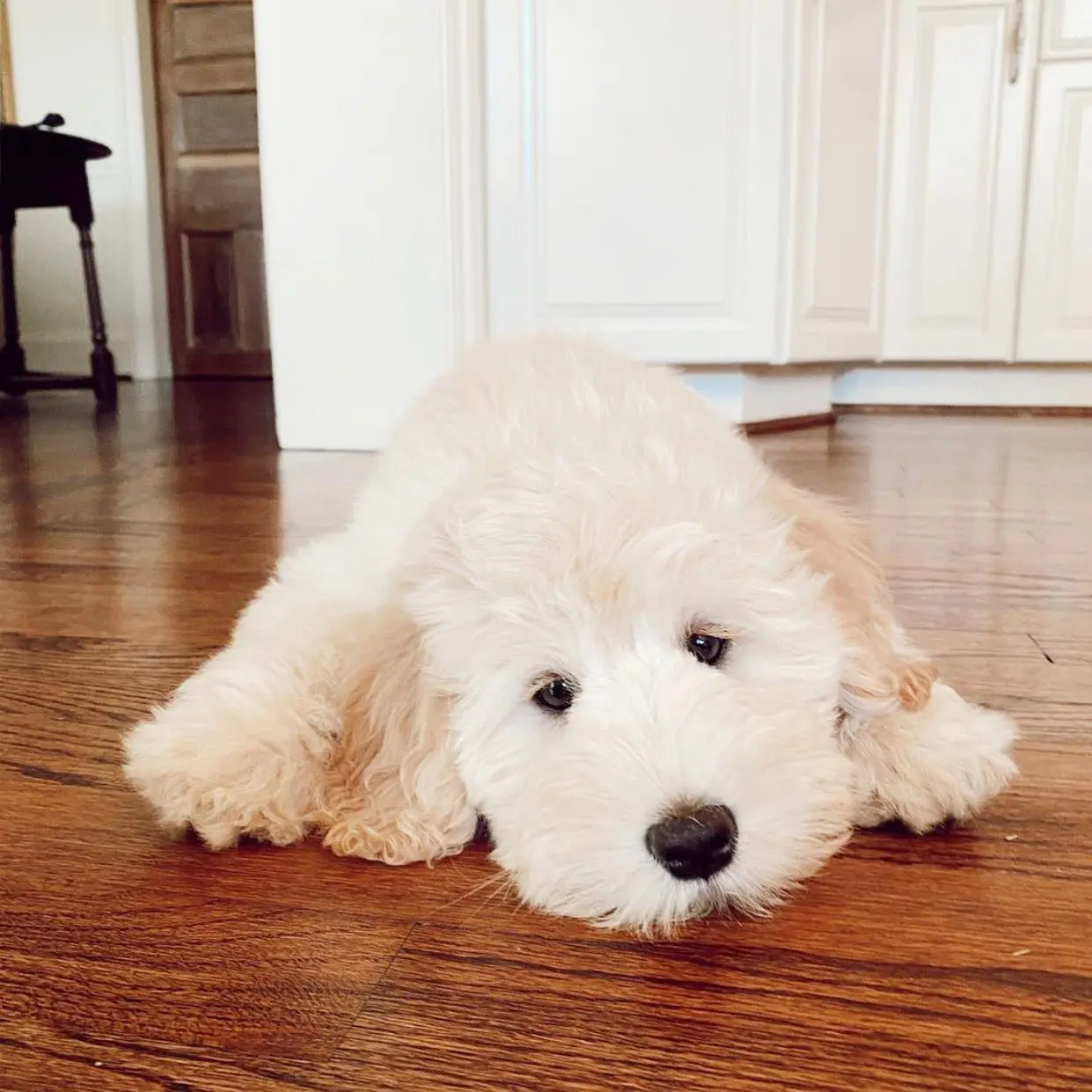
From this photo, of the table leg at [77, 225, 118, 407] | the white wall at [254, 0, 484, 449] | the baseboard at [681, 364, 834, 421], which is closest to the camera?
the white wall at [254, 0, 484, 449]

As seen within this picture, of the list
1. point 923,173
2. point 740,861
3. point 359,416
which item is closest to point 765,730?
point 740,861

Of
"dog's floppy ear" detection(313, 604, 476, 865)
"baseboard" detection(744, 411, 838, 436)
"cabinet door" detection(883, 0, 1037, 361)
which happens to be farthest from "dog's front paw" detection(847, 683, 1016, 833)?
"cabinet door" detection(883, 0, 1037, 361)

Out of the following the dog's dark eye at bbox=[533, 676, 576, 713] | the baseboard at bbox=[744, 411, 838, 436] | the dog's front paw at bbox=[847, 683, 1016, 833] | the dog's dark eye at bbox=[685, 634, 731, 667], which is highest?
the dog's dark eye at bbox=[685, 634, 731, 667]

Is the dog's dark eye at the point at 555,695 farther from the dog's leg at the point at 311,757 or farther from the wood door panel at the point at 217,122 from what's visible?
the wood door panel at the point at 217,122

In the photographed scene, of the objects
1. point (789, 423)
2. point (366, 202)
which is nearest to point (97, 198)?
point (366, 202)

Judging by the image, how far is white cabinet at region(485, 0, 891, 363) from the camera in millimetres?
3174

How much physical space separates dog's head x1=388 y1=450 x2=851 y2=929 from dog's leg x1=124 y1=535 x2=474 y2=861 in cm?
3

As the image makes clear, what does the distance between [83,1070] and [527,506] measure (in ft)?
1.48

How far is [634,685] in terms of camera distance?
81 centimetres

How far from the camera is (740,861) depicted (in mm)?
726

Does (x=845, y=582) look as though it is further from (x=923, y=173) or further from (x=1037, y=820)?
(x=923, y=173)

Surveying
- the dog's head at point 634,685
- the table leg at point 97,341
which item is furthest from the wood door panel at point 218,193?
the dog's head at point 634,685

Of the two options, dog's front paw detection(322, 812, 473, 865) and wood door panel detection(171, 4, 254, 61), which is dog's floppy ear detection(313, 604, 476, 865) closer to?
dog's front paw detection(322, 812, 473, 865)

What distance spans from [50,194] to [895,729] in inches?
202
